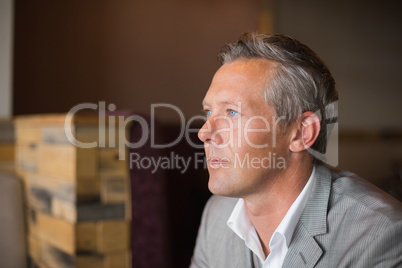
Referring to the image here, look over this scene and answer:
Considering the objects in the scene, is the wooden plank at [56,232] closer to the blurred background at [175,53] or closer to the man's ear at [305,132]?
the blurred background at [175,53]

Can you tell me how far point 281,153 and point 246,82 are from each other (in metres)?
0.17

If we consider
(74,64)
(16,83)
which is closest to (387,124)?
(74,64)

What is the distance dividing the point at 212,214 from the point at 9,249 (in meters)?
0.93

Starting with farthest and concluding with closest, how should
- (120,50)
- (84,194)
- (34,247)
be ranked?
1. (120,50)
2. (34,247)
3. (84,194)

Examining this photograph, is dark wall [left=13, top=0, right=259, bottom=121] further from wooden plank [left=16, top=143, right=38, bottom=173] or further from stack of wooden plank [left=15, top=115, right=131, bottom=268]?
stack of wooden plank [left=15, top=115, right=131, bottom=268]

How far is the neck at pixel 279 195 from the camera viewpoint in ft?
3.13

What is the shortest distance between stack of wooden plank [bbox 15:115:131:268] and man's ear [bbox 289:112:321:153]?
0.66 m

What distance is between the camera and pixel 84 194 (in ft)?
4.44

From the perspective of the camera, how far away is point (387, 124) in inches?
145

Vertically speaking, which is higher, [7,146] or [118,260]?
[7,146]

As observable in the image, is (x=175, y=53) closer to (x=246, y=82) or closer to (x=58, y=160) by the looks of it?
(x=58, y=160)

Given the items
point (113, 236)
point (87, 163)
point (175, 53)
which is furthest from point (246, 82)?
point (175, 53)

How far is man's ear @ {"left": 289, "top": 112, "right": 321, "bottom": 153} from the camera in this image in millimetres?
938

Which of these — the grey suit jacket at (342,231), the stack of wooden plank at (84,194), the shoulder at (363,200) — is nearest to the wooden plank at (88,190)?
the stack of wooden plank at (84,194)
